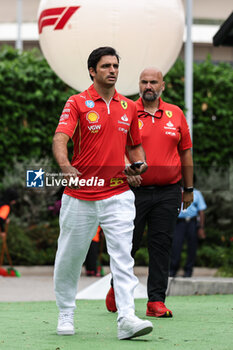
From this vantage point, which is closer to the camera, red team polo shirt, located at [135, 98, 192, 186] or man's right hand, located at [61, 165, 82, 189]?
man's right hand, located at [61, 165, 82, 189]

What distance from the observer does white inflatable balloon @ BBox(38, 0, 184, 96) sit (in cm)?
877

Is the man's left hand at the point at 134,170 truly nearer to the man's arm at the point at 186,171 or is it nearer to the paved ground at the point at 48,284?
the man's arm at the point at 186,171

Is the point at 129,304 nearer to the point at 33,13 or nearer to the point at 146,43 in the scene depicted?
the point at 146,43

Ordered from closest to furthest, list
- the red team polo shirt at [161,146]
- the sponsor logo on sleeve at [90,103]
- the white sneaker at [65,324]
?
1. the sponsor logo on sleeve at [90,103]
2. the white sneaker at [65,324]
3. the red team polo shirt at [161,146]

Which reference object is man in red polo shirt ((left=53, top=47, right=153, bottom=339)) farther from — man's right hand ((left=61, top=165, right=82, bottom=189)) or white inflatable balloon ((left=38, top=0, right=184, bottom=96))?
white inflatable balloon ((left=38, top=0, right=184, bottom=96))

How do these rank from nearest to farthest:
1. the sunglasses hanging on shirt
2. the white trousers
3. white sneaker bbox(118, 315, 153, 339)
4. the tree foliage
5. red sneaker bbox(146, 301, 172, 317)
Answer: white sneaker bbox(118, 315, 153, 339) < the white trousers < red sneaker bbox(146, 301, 172, 317) < the sunglasses hanging on shirt < the tree foliage

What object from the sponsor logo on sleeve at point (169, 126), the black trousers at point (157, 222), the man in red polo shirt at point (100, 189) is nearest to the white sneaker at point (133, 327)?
the man in red polo shirt at point (100, 189)

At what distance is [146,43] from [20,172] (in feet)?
23.7

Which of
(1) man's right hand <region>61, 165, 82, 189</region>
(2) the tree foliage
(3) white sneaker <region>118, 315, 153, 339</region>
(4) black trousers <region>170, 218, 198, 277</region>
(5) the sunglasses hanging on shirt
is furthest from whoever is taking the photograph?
(2) the tree foliage

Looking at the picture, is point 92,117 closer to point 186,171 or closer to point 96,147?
point 96,147

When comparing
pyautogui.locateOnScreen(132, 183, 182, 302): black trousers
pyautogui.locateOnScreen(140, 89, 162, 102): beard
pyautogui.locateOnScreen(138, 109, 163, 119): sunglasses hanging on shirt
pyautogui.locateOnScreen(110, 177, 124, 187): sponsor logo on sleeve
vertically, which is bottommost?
pyautogui.locateOnScreen(132, 183, 182, 302): black trousers

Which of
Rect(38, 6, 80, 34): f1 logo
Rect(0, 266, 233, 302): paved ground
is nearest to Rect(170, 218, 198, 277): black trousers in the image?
Rect(0, 266, 233, 302): paved ground

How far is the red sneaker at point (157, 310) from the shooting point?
22.0ft

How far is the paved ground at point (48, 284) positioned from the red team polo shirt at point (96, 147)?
13.1 feet
